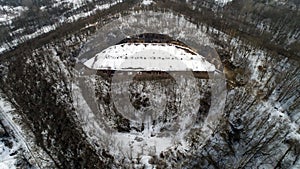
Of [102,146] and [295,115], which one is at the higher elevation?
[295,115]

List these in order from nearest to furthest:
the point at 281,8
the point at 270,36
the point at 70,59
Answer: the point at 70,59 < the point at 270,36 < the point at 281,8

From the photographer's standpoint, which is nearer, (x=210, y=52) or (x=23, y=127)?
(x=23, y=127)

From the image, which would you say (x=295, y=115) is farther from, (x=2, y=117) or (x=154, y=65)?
(x=2, y=117)

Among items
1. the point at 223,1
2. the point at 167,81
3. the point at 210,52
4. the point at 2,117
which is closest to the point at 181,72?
the point at 167,81

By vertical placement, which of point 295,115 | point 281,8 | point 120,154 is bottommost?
point 120,154

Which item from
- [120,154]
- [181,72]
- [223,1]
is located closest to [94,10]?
[223,1]

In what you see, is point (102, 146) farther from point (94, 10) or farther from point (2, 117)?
point (94, 10)

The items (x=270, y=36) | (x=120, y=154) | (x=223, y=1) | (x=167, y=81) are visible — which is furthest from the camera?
(x=223, y=1)
